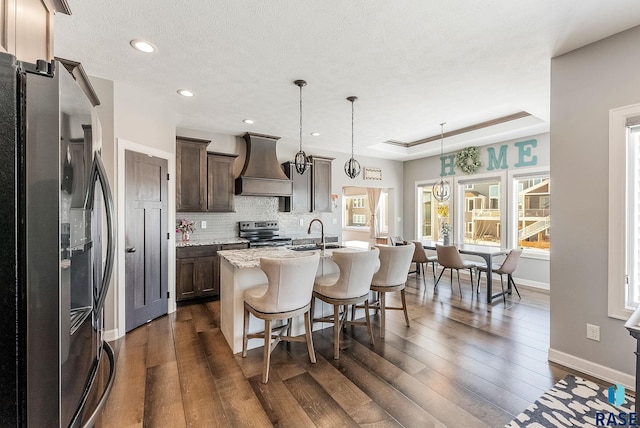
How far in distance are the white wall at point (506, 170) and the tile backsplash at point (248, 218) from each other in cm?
A: 247

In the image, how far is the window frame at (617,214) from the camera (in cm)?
222

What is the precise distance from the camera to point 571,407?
1976mm

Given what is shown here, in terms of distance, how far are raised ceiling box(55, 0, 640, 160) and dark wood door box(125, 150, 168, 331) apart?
36.3 inches

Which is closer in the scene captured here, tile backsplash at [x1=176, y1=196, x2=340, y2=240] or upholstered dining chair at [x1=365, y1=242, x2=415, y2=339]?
upholstered dining chair at [x1=365, y1=242, x2=415, y2=339]

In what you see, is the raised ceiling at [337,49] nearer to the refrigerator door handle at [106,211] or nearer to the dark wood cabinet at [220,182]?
the dark wood cabinet at [220,182]

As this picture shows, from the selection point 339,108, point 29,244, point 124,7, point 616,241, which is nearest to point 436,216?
point 339,108

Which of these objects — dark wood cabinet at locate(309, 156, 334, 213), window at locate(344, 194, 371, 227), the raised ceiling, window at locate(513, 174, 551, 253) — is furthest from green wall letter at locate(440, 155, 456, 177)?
window at locate(344, 194, 371, 227)

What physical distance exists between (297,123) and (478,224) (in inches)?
175

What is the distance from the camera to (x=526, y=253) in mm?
5242

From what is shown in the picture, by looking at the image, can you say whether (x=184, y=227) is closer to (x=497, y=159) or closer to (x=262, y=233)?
(x=262, y=233)

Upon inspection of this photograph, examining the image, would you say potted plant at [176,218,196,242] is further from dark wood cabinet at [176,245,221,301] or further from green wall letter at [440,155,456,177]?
green wall letter at [440,155,456,177]

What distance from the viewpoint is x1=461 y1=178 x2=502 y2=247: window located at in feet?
18.9

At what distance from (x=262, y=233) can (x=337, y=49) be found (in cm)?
358

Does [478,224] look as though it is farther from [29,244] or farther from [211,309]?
[29,244]
